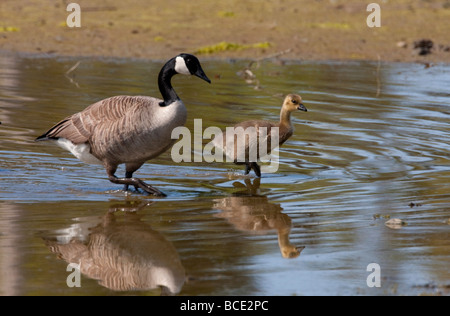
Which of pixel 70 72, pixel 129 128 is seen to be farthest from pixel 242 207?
pixel 70 72

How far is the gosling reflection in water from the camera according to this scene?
671cm

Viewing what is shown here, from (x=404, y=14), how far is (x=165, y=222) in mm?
16530

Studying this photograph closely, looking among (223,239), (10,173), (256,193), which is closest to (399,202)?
(256,193)

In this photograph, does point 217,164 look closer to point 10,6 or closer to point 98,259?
point 98,259

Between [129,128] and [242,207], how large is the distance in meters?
1.41

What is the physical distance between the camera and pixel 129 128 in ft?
28.2

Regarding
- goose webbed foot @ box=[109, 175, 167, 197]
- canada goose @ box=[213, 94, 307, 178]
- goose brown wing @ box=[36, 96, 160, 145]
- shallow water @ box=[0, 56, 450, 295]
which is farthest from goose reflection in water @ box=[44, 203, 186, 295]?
canada goose @ box=[213, 94, 307, 178]

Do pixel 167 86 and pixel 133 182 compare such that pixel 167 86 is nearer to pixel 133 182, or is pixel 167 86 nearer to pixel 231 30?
pixel 133 182

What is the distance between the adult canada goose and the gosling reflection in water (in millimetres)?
793

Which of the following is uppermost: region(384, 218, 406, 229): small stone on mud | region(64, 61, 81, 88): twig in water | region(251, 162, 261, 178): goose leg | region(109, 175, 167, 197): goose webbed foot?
region(64, 61, 81, 88): twig in water

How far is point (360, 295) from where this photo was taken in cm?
544

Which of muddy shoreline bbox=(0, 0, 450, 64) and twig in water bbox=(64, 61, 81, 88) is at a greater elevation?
muddy shoreline bbox=(0, 0, 450, 64)

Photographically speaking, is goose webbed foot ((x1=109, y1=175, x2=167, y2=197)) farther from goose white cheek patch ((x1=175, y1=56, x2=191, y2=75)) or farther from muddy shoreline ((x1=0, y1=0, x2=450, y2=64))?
muddy shoreline ((x1=0, y1=0, x2=450, y2=64))

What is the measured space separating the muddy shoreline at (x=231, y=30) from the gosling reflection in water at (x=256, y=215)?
28.6ft
